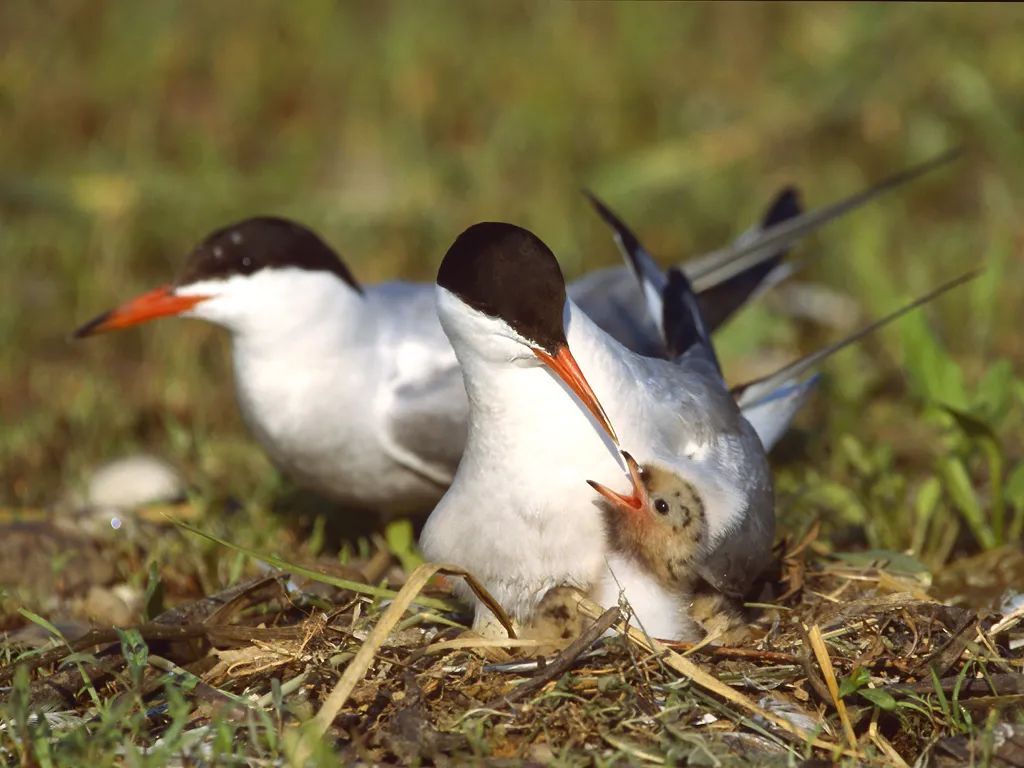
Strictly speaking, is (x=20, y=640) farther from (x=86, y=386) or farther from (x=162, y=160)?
(x=162, y=160)

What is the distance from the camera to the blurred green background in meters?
5.21

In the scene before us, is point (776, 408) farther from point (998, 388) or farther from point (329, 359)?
point (329, 359)

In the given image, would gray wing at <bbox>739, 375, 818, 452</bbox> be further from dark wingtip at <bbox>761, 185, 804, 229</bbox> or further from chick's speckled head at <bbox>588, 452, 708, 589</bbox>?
chick's speckled head at <bbox>588, 452, 708, 589</bbox>

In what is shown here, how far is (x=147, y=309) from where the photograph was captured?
421 cm

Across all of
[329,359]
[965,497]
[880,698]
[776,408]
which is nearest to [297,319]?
[329,359]

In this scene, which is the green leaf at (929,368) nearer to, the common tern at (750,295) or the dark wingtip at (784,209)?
the common tern at (750,295)

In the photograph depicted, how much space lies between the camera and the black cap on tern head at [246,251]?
4.18 meters

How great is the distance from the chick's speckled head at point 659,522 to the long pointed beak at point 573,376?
13cm

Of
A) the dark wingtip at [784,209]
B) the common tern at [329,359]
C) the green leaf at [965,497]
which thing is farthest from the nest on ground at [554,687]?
the dark wingtip at [784,209]

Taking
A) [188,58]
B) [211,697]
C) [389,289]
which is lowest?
[211,697]

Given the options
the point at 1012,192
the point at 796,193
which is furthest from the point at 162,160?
the point at 1012,192

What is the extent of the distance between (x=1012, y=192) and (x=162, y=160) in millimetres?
3617

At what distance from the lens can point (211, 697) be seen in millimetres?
2814

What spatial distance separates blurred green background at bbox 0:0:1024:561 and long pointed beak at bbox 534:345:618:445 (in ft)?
6.76
